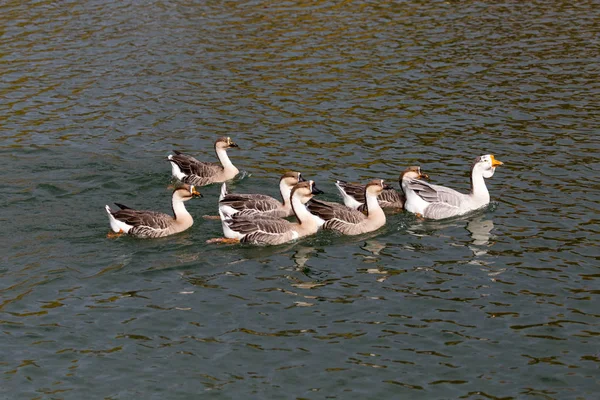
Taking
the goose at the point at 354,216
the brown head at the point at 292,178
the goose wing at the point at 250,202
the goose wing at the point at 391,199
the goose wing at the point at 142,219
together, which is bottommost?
the goose wing at the point at 391,199

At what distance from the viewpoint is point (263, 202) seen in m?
21.2

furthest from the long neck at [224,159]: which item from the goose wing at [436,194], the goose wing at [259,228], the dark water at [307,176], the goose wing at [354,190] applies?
the goose wing at [436,194]

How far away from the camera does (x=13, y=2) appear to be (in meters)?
41.1

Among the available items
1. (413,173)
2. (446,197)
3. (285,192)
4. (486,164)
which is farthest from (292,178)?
(486,164)

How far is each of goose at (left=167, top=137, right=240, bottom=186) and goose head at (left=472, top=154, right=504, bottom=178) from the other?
633 centimetres

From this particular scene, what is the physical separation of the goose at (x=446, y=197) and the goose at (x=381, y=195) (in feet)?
0.81

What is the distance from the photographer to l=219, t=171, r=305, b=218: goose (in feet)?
68.4

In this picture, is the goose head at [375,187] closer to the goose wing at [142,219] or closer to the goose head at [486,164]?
the goose head at [486,164]

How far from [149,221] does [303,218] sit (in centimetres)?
340

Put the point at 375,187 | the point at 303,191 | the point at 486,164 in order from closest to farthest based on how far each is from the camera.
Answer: the point at 303,191 → the point at 375,187 → the point at 486,164

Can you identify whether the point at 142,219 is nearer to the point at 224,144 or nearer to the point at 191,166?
the point at 191,166

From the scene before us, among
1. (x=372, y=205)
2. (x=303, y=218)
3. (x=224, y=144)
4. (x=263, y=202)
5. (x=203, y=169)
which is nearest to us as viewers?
(x=303, y=218)

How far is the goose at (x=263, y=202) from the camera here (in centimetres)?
2086

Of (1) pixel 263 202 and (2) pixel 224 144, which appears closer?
(1) pixel 263 202
